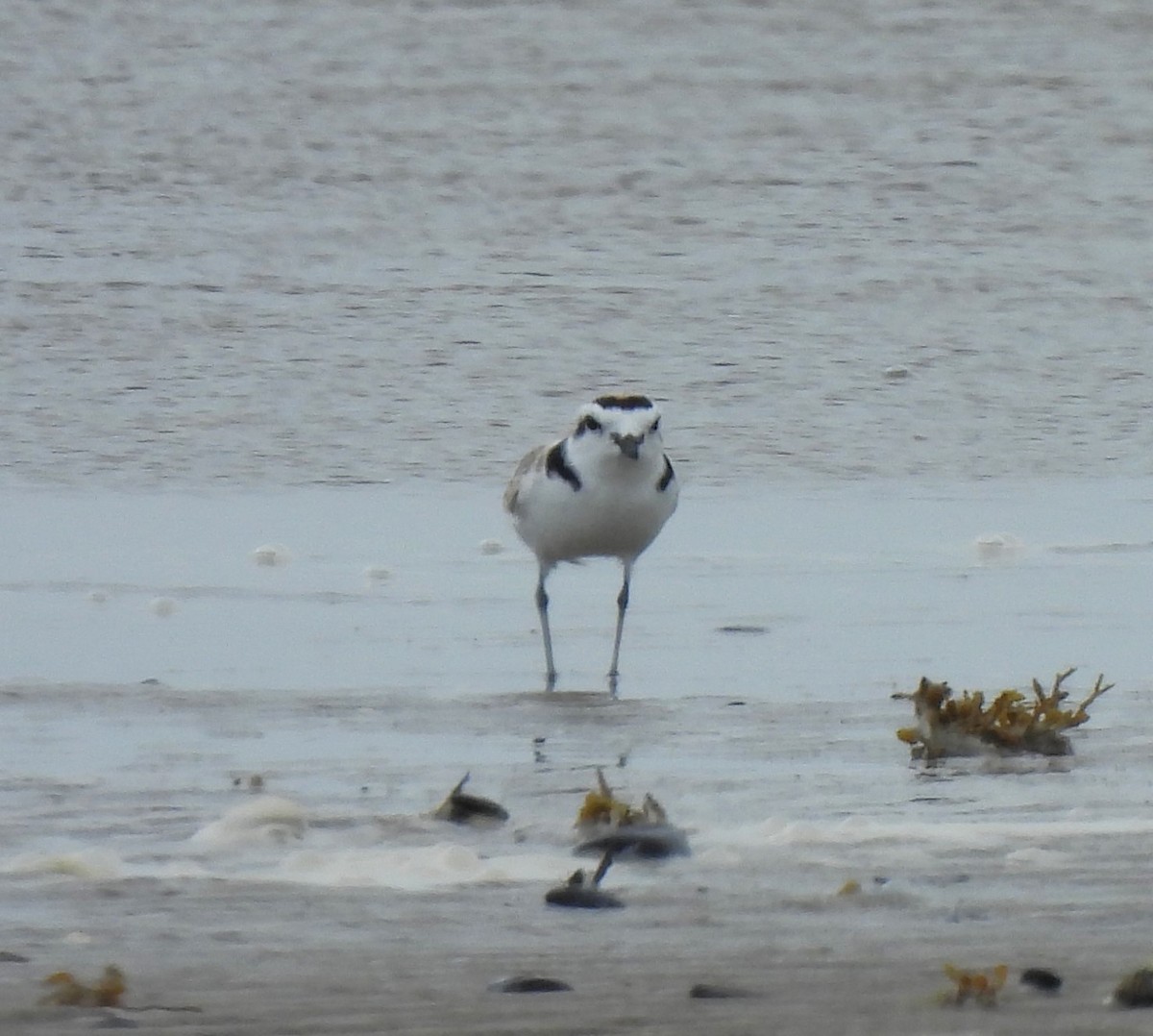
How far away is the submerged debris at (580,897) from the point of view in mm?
4406

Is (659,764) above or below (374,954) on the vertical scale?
above

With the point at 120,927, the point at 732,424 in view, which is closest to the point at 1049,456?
the point at 732,424

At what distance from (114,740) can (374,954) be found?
2.46 metres

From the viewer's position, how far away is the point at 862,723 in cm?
670

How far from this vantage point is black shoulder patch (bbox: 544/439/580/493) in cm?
882

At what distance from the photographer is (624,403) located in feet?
28.9

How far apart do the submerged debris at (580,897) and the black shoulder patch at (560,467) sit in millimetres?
4341

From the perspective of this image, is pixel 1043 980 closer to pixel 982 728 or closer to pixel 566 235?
pixel 982 728

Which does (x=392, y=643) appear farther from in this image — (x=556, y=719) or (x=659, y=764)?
(x=659, y=764)

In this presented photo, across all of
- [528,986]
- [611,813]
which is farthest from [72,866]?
[528,986]

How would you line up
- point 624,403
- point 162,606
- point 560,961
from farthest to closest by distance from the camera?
point 624,403 → point 162,606 → point 560,961

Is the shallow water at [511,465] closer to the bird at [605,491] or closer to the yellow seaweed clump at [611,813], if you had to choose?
the yellow seaweed clump at [611,813]

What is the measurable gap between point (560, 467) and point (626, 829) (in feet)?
13.1

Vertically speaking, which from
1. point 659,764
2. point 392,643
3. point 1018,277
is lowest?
point 659,764
